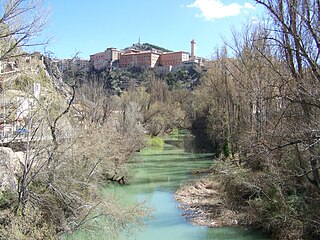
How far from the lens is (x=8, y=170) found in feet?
37.0

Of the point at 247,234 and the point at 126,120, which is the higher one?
the point at 126,120

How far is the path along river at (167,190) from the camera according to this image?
12.9 meters

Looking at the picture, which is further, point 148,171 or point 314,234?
point 148,171

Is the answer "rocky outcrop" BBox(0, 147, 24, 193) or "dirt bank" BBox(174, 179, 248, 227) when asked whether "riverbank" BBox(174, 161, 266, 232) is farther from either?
"rocky outcrop" BBox(0, 147, 24, 193)

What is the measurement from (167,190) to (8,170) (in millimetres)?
10398

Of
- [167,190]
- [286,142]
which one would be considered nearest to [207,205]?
[167,190]

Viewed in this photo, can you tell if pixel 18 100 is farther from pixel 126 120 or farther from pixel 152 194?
pixel 126 120

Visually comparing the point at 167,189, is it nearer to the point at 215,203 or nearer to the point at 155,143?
the point at 215,203

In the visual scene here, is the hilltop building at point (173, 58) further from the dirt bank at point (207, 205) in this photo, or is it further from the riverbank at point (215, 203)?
the riverbank at point (215, 203)

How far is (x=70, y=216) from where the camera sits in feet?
36.4

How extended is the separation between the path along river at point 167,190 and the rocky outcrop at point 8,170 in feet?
13.1

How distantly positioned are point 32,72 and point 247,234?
8.37 meters

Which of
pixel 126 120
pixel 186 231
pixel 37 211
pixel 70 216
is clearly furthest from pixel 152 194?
pixel 126 120

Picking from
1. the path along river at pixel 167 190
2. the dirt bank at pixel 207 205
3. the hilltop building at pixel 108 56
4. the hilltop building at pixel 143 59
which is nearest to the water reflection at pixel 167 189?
the path along river at pixel 167 190
